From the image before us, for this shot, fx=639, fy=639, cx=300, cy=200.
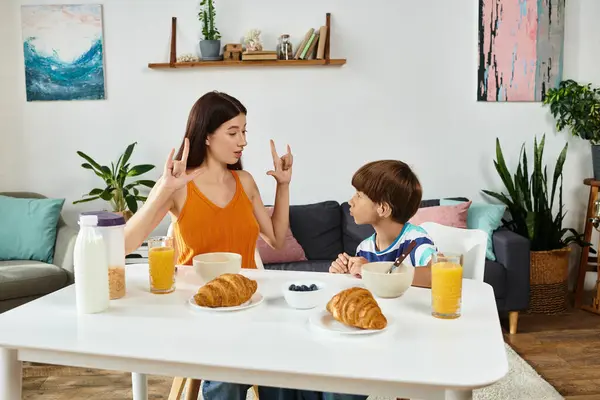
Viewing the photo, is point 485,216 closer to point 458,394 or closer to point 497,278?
point 497,278

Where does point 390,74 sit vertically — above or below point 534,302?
above

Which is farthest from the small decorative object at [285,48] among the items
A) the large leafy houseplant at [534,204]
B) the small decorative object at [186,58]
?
the large leafy houseplant at [534,204]

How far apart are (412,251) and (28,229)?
2795mm

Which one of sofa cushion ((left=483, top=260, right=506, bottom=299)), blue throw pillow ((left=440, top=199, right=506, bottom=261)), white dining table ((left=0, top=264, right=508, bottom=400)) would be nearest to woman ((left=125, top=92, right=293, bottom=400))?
white dining table ((left=0, top=264, right=508, bottom=400))

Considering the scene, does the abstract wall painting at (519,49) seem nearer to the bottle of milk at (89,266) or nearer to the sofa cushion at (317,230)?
the sofa cushion at (317,230)

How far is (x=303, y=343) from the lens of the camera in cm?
127

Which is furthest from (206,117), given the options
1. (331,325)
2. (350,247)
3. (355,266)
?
(350,247)

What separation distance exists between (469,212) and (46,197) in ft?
9.34

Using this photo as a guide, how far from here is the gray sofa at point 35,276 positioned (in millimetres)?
3439

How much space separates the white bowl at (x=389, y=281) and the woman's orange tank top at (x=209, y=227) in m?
0.68

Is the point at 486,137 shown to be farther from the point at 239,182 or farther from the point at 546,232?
the point at 239,182

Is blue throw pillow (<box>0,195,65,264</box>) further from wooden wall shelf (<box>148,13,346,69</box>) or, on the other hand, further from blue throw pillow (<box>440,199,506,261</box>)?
blue throw pillow (<box>440,199,506,261</box>)

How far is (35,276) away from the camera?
3.53 meters

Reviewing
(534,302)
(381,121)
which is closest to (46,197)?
(381,121)
